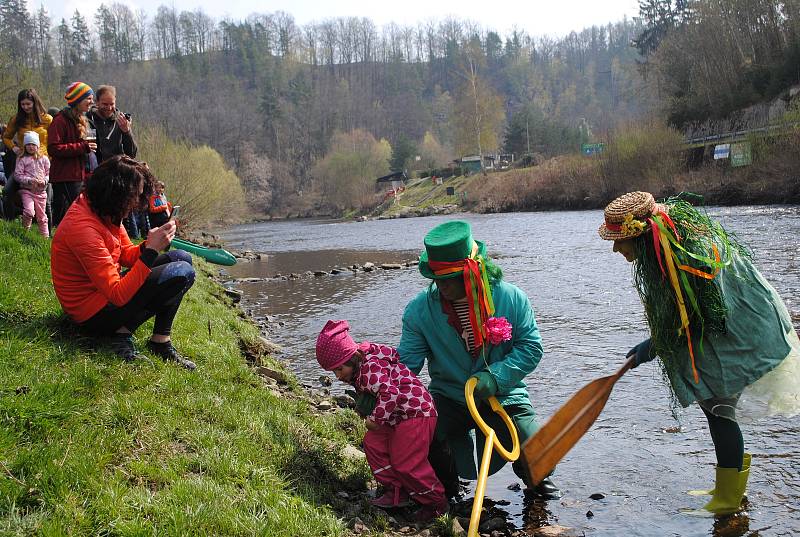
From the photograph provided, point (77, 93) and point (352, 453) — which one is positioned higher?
point (77, 93)

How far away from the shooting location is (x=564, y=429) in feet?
16.9

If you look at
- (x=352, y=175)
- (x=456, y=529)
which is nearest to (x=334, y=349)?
(x=456, y=529)

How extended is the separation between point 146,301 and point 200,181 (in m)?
34.9

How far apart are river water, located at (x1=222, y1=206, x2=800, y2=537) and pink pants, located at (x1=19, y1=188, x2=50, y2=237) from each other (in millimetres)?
3789

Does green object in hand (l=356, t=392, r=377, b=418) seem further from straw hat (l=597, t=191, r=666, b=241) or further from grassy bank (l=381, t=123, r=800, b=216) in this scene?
grassy bank (l=381, t=123, r=800, b=216)

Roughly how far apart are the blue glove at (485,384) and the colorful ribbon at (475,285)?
0.88ft

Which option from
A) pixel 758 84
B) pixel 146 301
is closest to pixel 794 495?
pixel 146 301

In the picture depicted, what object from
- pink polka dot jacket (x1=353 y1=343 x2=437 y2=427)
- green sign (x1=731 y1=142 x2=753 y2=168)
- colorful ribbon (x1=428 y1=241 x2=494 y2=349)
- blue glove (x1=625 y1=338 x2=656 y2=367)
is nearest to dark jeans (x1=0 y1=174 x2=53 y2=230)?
pink polka dot jacket (x1=353 y1=343 x2=437 y2=427)

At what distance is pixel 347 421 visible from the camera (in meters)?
6.87

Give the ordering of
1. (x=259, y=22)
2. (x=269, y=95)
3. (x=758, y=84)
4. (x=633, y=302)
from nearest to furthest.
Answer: (x=633, y=302) < (x=758, y=84) < (x=269, y=95) < (x=259, y=22)

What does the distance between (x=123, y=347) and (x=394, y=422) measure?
2.53 meters

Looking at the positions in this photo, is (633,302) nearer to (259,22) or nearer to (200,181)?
(200,181)

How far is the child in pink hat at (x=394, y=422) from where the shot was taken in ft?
15.6

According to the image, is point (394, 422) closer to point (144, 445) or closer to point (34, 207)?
point (144, 445)
